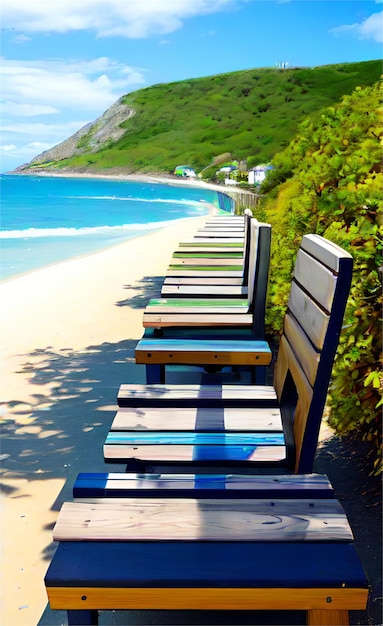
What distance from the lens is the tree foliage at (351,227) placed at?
286 centimetres

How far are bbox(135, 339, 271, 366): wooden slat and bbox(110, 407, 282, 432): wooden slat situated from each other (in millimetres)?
754

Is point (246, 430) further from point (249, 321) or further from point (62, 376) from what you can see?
point (62, 376)

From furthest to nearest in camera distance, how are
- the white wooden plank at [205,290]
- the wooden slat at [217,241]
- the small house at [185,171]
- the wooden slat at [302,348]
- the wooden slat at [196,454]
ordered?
the small house at [185,171] < the wooden slat at [217,241] < the white wooden plank at [205,290] < the wooden slat at [196,454] < the wooden slat at [302,348]

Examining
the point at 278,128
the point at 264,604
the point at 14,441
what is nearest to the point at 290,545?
the point at 264,604

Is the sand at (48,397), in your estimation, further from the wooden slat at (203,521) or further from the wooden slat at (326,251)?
the wooden slat at (326,251)

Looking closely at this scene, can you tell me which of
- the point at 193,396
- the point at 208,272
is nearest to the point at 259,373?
the point at 193,396

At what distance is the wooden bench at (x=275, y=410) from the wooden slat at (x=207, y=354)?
0.42 m

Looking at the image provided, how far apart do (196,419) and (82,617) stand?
1085mm

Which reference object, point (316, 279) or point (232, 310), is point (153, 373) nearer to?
point (232, 310)

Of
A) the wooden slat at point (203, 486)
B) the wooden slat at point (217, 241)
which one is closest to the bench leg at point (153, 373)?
the wooden slat at point (203, 486)

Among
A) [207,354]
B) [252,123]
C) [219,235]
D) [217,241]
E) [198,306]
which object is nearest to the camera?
[207,354]

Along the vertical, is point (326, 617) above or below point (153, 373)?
above

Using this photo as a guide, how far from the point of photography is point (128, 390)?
3.03 m

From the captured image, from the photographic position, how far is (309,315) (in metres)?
2.50
